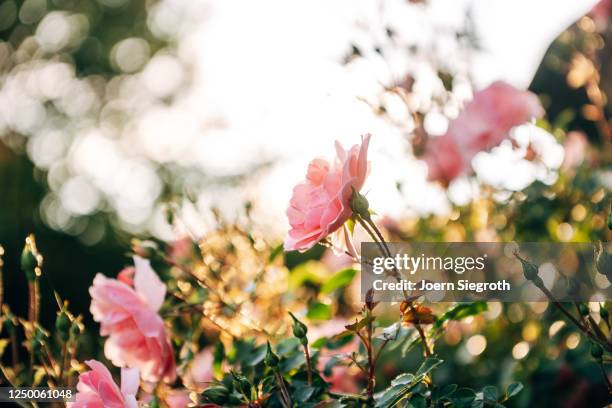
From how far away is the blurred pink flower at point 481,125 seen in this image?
0.98m

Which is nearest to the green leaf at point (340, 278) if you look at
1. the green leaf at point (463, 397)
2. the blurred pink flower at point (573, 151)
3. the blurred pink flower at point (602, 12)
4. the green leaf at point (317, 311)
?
the green leaf at point (317, 311)

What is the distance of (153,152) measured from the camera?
803 cm

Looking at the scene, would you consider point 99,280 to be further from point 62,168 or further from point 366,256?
point 62,168

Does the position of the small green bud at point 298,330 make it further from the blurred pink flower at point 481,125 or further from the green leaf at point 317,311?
the blurred pink flower at point 481,125

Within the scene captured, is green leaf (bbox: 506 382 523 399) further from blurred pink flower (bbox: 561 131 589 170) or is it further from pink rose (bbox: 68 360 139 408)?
blurred pink flower (bbox: 561 131 589 170)

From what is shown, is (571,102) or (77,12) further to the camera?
(77,12)

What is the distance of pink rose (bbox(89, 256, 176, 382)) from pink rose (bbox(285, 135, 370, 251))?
18cm

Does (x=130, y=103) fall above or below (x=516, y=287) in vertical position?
below

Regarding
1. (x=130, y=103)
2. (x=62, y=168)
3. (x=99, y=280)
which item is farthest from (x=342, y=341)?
(x=130, y=103)

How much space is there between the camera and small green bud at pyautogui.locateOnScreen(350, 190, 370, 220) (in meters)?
0.53

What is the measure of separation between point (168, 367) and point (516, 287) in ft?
1.67

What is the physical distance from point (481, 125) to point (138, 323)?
611 mm

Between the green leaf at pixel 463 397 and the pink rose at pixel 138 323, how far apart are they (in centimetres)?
30

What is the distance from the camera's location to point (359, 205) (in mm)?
526
